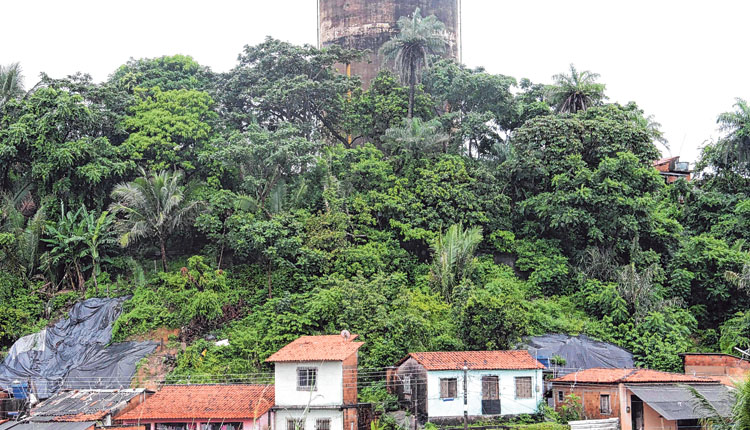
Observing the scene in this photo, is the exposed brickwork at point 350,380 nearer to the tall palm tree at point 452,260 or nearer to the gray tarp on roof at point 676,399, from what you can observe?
the tall palm tree at point 452,260

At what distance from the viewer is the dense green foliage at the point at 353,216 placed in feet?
86.2

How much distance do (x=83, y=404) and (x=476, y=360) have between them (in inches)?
433

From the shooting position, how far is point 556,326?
2673cm

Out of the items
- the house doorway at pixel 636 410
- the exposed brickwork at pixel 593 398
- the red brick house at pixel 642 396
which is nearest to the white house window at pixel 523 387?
the red brick house at pixel 642 396

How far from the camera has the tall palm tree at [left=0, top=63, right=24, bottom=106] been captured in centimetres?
3216

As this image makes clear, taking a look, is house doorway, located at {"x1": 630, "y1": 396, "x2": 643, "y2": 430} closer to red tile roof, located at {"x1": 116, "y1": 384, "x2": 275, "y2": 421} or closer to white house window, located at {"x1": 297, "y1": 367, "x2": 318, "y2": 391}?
white house window, located at {"x1": 297, "y1": 367, "x2": 318, "y2": 391}

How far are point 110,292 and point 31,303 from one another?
8.69 feet

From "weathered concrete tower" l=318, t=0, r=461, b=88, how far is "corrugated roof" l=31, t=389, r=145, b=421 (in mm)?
23186

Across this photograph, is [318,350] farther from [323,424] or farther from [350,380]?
[323,424]

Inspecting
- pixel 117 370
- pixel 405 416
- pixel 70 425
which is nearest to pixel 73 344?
pixel 117 370

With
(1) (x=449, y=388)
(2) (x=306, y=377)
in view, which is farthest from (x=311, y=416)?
(1) (x=449, y=388)

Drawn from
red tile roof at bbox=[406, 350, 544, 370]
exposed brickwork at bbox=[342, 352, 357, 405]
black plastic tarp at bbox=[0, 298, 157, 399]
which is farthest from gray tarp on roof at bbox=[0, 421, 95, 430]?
red tile roof at bbox=[406, 350, 544, 370]

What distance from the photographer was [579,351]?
1000 inches

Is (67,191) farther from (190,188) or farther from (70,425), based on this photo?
(70,425)
